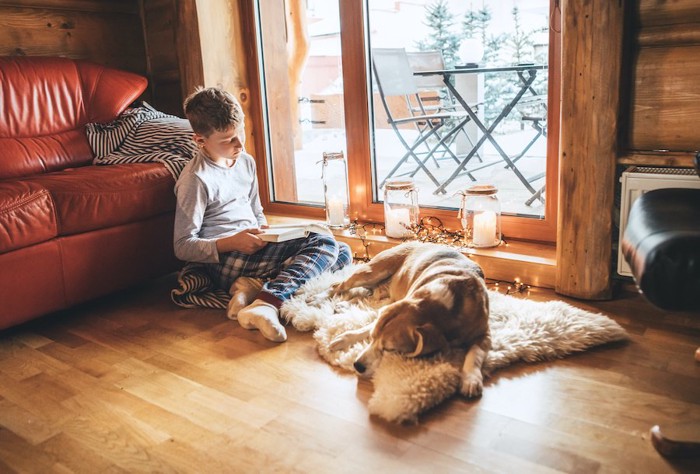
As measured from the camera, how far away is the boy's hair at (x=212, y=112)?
2.24 metres

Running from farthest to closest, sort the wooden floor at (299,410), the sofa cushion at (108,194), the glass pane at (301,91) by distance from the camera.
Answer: the glass pane at (301,91)
the sofa cushion at (108,194)
the wooden floor at (299,410)

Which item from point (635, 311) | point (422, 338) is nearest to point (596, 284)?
point (635, 311)

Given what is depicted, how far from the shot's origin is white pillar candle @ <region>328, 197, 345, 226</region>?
9.82 ft

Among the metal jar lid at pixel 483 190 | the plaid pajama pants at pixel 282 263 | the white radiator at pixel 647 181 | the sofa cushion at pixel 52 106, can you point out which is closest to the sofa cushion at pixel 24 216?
the sofa cushion at pixel 52 106

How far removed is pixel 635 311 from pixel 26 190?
83.9 inches

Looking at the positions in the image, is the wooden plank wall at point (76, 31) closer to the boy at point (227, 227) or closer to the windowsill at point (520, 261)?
the boy at point (227, 227)

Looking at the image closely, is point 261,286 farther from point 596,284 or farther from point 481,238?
point 596,284

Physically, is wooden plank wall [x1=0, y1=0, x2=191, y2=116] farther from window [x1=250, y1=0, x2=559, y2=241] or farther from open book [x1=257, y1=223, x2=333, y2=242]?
open book [x1=257, y1=223, x2=333, y2=242]

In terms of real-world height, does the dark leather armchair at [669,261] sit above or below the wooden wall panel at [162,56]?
below

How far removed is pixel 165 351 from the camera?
2002mm

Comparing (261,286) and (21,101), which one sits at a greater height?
(21,101)

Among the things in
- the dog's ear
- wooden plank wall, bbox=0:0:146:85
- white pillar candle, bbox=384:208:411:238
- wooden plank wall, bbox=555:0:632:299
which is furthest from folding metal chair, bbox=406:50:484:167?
wooden plank wall, bbox=0:0:146:85

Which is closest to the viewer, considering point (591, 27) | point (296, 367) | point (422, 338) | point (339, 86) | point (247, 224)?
point (422, 338)

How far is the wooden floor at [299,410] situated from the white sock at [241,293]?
5.2 inches
